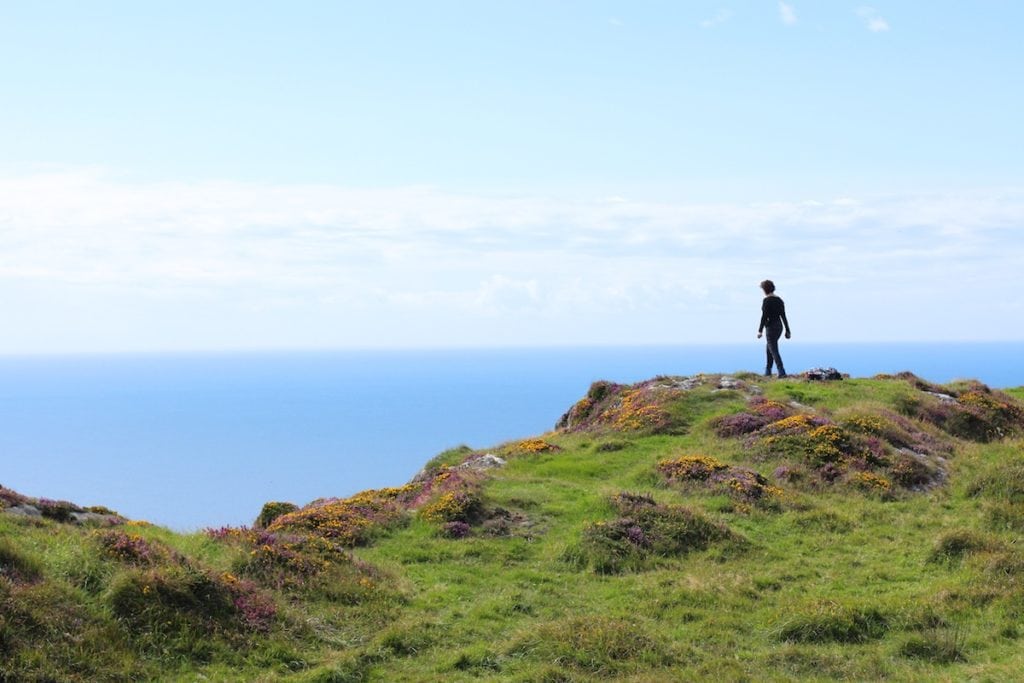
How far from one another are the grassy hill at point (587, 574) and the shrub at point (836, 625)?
0.16 ft

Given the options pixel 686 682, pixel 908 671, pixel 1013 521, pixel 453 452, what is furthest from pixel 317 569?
pixel 453 452

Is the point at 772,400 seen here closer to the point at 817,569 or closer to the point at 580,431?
the point at 580,431

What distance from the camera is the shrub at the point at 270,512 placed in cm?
2704

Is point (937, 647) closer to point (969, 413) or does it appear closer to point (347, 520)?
point (347, 520)

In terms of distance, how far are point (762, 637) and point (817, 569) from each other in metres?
5.49

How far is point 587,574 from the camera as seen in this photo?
67.5ft

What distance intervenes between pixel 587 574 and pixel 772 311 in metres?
23.5

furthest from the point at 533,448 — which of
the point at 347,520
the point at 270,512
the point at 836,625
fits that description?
the point at 836,625

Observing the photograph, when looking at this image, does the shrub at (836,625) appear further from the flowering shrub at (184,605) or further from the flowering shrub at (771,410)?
the flowering shrub at (771,410)

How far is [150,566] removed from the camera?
52.0 ft

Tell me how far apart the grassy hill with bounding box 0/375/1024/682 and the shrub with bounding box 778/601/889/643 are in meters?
0.05

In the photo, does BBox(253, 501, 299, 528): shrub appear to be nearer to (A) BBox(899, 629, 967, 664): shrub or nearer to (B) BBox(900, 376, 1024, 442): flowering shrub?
(A) BBox(899, 629, 967, 664): shrub

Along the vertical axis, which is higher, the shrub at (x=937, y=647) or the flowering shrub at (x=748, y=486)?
the flowering shrub at (x=748, y=486)

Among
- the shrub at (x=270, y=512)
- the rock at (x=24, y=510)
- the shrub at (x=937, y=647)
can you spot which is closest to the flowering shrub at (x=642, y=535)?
the shrub at (x=937, y=647)
